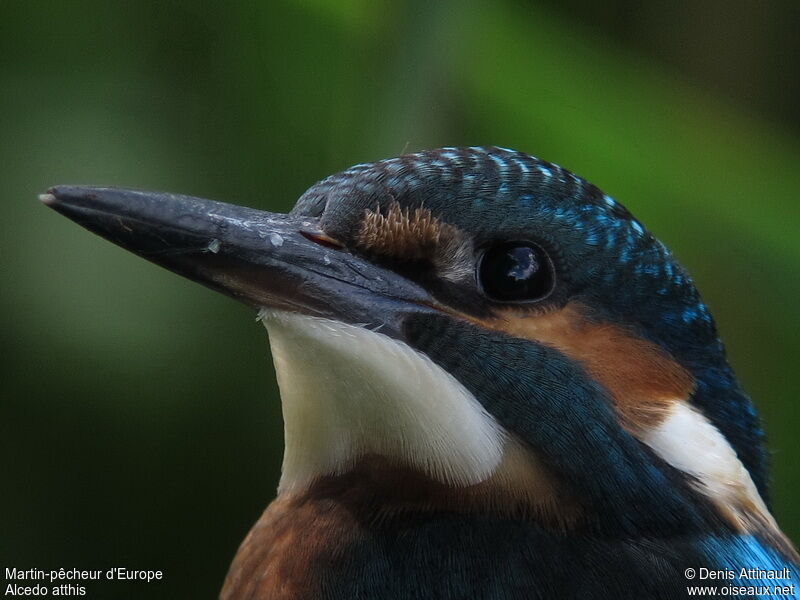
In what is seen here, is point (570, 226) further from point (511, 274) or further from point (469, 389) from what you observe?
point (469, 389)

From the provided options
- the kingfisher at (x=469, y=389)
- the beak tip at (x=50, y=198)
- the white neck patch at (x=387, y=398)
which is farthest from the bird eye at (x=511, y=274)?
the beak tip at (x=50, y=198)

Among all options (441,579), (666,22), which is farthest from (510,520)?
(666,22)

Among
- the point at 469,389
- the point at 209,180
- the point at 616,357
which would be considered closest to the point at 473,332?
the point at 469,389

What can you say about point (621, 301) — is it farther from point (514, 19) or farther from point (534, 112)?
point (514, 19)

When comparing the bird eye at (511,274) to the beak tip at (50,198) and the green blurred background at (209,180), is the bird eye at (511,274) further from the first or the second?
the green blurred background at (209,180)

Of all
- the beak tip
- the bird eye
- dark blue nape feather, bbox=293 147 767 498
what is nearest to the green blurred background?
dark blue nape feather, bbox=293 147 767 498

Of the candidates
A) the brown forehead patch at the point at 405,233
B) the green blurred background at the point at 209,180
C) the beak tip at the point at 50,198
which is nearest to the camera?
the beak tip at the point at 50,198
